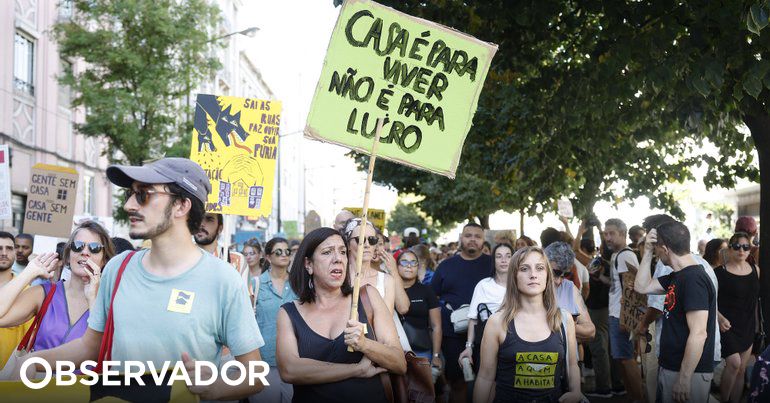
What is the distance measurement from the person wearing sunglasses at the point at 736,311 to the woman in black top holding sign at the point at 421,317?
8.16 feet

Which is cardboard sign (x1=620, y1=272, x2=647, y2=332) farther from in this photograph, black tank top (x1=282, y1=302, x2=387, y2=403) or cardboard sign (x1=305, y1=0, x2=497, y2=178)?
black tank top (x1=282, y1=302, x2=387, y2=403)

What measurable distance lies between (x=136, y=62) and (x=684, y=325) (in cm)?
1839

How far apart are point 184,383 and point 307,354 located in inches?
39.8

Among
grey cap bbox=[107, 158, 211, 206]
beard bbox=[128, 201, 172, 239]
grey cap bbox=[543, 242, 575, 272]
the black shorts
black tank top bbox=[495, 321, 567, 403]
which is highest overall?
grey cap bbox=[107, 158, 211, 206]

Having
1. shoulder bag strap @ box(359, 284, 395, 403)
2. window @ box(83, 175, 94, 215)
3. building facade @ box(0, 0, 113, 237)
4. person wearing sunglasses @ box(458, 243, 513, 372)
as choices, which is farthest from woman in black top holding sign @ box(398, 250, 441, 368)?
window @ box(83, 175, 94, 215)

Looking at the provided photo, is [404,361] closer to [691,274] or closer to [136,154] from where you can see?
[691,274]

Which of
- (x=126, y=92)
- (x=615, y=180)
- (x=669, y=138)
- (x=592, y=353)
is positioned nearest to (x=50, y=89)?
(x=126, y=92)

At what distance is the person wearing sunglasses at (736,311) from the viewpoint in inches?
305

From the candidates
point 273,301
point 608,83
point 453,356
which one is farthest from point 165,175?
point 608,83

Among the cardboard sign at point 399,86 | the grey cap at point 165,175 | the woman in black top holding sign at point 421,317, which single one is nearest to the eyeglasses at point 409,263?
the woman in black top holding sign at point 421,317

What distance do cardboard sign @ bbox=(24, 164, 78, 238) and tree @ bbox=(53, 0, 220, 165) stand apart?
37.2 ft

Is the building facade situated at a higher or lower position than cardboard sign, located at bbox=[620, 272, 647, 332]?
higher

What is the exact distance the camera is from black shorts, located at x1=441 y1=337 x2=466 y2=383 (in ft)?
25.6

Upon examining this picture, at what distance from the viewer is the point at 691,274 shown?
562 cm
